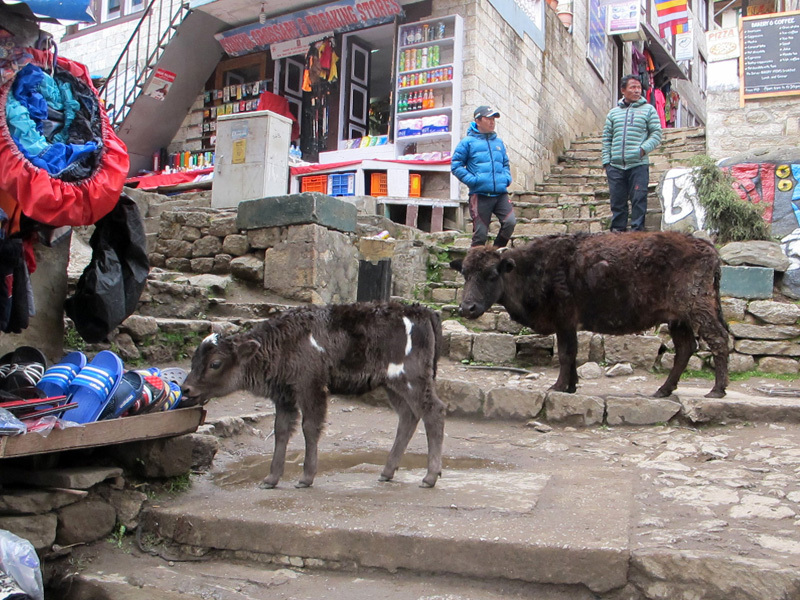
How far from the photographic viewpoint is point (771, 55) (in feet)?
38.0

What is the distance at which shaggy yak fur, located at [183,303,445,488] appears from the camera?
413 centimetres

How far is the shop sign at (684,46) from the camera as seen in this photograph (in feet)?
80.3

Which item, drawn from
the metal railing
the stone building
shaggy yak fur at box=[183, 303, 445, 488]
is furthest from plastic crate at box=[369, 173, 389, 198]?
shaggy yak fur at box=[183, 303, 445, 488]

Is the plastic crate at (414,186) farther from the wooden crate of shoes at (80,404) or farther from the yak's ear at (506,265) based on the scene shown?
the wooden crate of shoes at (80,404)

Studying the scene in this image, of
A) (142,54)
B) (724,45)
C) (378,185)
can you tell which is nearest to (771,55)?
(724,45)

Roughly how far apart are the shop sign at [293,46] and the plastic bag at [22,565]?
14212 mm

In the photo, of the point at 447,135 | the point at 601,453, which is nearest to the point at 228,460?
the point at 601,453

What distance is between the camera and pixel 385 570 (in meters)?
3.33

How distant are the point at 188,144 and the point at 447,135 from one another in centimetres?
708

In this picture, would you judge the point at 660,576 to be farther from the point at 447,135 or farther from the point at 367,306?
the point at 447,135

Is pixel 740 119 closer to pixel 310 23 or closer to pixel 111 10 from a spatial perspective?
pixel 310 23

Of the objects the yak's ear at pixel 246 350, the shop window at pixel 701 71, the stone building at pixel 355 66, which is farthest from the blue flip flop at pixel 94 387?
the shop window at pixel 701 71

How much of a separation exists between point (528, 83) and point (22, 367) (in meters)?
14.1

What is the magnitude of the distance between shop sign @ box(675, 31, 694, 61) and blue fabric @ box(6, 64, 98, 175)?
2434 centimetres
